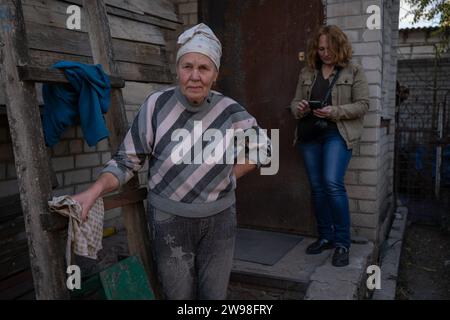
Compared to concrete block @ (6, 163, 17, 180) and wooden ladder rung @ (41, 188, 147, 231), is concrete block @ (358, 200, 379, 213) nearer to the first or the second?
wooden ladder rung @ (41, 188, 147, 231)

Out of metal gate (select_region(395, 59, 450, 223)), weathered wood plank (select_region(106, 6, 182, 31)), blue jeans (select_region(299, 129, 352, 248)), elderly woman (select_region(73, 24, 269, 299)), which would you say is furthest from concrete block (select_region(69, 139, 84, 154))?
metal gate (select_region(395, 59, 450, 223))

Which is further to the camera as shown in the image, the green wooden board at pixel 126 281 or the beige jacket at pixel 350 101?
the beige jacket at pixel 350 101

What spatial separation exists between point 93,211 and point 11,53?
2.49 ft

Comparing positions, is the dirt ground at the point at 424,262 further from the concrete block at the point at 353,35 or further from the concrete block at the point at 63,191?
the concrete block at the point at 63,191

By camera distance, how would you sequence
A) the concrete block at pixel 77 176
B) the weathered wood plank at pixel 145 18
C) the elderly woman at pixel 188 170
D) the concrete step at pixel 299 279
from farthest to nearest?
the weathered wood plank at pixel 145 18
the concrete block at pixel 77 176
the concrete step at pixel 299 279
the elderly woman at pixel 188 170

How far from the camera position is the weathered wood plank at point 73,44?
2.77 m

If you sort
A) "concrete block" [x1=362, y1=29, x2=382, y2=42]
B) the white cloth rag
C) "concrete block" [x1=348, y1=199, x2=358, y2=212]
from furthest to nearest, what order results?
"concrete block" [x1=348, y1=199, x2=358, y2=212] → "concrete block" [x1=362, y1=29, x2=382, y2=42] → the white cloth rag

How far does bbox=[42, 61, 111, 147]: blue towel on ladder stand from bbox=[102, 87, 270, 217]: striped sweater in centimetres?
23

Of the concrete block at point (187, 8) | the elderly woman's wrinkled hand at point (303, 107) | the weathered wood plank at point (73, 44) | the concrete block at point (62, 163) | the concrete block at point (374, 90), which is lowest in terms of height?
the concrete block at point (62, 163)

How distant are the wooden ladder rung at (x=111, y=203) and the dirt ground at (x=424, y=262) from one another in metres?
2.93

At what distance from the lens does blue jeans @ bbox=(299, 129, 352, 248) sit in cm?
330

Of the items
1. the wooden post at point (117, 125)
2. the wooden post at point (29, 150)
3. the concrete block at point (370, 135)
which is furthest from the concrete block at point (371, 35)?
the wooden post at point (29, 150)

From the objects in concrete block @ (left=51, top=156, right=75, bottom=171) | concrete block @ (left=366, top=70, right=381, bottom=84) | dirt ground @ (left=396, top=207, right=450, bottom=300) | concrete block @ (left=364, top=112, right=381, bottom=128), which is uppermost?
concrete block @ (left=366, top=70, right=381, bottom=84)
